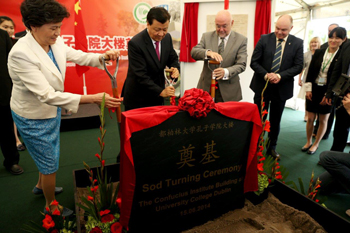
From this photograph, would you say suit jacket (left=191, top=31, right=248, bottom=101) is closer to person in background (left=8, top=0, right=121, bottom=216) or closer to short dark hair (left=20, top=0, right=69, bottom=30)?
person in background (left=8, top=0, right=121, bottom=216)

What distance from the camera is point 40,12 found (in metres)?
1.35

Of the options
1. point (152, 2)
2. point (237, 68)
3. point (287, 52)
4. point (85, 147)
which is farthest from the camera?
point (152, 2)

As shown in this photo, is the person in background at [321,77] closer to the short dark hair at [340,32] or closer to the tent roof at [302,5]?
Answer: the short dark hair at [340,32]

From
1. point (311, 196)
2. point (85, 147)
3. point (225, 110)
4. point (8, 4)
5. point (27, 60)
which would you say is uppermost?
point (8, 4)

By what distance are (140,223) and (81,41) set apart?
140 inches

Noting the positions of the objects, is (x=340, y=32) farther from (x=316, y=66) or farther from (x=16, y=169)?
(x=16, y=169)

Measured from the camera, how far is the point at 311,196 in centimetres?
177

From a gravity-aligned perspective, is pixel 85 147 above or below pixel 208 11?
below

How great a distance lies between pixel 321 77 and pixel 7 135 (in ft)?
12.3

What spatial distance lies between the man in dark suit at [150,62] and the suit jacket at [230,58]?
425mm

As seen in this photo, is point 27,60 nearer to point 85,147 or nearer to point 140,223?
point 140,223

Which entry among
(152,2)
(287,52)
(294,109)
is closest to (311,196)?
(287,52)

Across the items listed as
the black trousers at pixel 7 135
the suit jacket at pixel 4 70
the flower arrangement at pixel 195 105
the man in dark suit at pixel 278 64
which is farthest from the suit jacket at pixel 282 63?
the black trousers at pixel 7 135

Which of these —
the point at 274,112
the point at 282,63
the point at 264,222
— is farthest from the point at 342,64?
the point at 264,222
